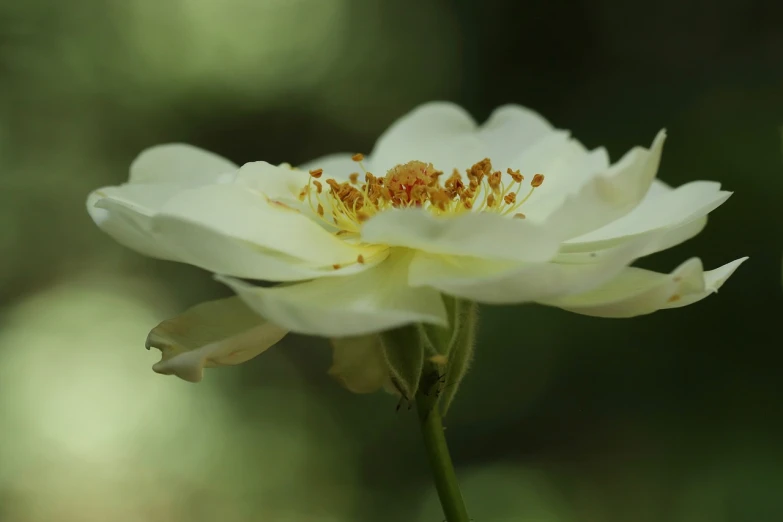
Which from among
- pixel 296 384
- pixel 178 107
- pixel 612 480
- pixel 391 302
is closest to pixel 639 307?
pixel 391 302

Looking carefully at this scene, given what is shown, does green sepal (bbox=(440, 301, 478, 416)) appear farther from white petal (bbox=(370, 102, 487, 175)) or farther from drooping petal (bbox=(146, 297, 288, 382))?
white petal (bbox=(370, 102, 487, 175))

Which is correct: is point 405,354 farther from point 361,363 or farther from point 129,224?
point 129,224

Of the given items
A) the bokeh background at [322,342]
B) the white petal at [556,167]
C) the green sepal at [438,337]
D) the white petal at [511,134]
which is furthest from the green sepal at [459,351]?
the bokeh background at [322,342]

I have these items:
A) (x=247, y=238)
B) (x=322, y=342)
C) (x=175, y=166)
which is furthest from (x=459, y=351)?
(x=322, y=342)

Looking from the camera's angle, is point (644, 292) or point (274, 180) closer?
point (644, 292)

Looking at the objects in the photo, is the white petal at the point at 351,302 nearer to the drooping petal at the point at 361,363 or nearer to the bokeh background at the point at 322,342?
the drooping petal at the point at 361,363

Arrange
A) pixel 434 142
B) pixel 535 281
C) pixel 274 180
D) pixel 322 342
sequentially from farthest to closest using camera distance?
pixel 322 342 < pixel 434 142 < pixel 274 180 < pixel 535 281
